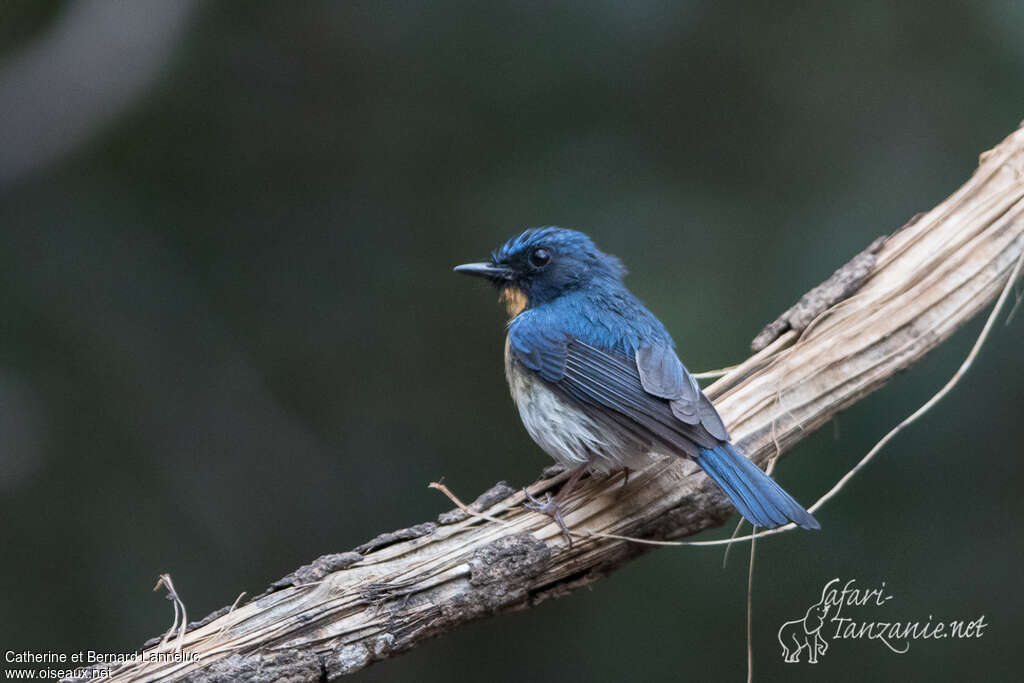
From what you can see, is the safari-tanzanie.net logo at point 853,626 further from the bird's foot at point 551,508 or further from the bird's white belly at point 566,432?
the bird's foot at point 551,508

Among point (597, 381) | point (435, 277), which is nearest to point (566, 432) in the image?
point (597, 381)

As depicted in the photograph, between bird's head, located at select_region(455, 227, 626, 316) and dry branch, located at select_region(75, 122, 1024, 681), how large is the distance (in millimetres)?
769

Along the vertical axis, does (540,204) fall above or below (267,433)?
above

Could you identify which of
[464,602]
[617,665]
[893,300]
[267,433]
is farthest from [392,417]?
[893,300]

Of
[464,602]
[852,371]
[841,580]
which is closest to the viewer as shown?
[464,602]

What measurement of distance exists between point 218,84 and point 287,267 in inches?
39.2

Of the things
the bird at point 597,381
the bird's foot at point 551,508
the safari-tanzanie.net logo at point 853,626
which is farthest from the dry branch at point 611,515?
the safari-tanzanie.net logo at point 853,626

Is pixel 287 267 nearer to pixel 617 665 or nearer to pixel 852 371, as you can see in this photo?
pixel 617 665

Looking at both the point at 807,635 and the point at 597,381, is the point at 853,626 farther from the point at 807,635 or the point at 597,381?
the point at 597,381

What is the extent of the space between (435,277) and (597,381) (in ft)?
6.15

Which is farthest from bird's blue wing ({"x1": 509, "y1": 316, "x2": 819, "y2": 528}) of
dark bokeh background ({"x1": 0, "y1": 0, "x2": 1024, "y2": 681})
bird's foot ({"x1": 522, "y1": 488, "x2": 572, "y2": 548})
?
dark bokeh background ({"x1": 0, "y1": 0, "x2": 1024, "y2": 681})

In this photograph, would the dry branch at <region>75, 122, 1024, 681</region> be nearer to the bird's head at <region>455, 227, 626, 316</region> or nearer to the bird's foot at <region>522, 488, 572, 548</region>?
the bird's foot at <region>522, 488, 572, 548</region>

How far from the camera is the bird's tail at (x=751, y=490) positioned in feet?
10.6

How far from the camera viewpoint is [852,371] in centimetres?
380
